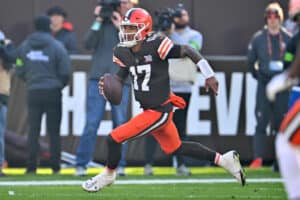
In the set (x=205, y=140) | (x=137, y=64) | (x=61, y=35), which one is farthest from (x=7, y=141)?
(x=137, y=64)

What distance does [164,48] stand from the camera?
970 centimetres

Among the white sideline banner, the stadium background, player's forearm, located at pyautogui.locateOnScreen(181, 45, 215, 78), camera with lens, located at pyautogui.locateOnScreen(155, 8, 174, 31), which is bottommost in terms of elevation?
the white sideline banner

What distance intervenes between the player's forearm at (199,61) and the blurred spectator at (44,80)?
3661mm

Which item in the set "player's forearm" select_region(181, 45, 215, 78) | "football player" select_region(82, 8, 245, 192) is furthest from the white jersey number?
"player's forearm" select_region(181, 45, 215, 78)

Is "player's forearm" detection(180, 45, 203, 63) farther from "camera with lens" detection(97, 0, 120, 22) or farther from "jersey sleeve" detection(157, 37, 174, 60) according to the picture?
"camera with lens" detection(97, 0, 120, 22)

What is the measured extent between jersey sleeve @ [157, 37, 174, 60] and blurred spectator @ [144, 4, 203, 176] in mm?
3058

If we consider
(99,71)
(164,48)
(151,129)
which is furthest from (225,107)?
(151,129)

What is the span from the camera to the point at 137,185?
11.4 meters

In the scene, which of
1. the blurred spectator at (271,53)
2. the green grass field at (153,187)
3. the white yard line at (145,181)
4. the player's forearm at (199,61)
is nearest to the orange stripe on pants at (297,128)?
the player's forearm at (199,61)

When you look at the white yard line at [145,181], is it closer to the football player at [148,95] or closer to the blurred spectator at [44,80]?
the blurred spectator at [44,80]

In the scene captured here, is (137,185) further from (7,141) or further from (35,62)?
(7,141)

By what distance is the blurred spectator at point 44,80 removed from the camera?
13016mm

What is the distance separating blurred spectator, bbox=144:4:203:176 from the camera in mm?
12828

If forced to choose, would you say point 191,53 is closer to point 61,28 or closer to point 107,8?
point 107,8
